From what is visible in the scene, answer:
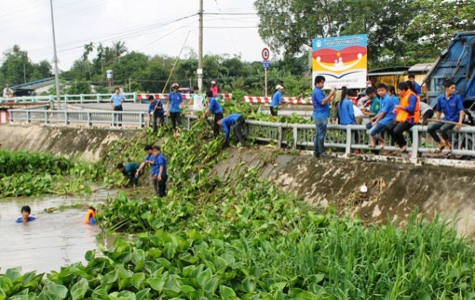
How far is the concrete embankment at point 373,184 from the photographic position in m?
8.77

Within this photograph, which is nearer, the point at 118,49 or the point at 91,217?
the point at 91,217

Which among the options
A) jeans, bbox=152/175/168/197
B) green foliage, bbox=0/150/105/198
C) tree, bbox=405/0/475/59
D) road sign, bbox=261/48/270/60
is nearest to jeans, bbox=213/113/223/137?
jeans, bbox=152/175/168/197

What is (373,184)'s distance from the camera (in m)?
10.0

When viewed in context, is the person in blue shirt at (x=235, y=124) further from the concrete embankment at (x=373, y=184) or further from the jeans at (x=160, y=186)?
the jeans at (x=160, y=186)

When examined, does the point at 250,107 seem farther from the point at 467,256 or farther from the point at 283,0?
the point at 283,0

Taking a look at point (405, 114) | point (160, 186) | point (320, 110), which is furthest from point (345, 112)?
point (160, 186)

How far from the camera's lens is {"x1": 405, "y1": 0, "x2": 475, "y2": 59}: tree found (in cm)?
2736

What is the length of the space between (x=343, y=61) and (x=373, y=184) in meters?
5.80

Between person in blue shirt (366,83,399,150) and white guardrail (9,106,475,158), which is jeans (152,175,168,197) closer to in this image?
white guardrail (9,106,475,158)

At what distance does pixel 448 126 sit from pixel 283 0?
32.3 meters

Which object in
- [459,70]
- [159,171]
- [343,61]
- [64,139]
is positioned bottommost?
[64,139]

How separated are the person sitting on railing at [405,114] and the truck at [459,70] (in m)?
2.40

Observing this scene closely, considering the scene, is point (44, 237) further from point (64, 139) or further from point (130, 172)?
point (64, 139)

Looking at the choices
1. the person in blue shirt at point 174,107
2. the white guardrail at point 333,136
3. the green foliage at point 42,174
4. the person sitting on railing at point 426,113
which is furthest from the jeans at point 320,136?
the green foliage at point 42,174
